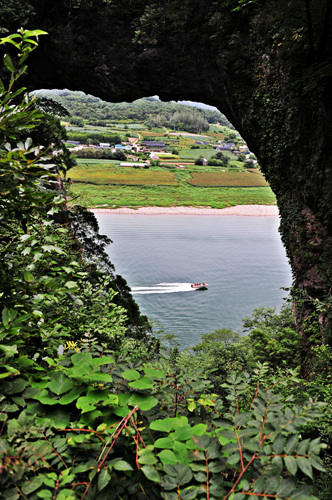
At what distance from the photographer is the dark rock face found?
473cm

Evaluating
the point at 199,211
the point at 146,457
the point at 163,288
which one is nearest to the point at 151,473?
the point at 146,457

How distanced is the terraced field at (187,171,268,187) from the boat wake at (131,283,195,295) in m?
16.9

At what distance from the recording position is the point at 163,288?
58.5 feet

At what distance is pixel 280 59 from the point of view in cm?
557

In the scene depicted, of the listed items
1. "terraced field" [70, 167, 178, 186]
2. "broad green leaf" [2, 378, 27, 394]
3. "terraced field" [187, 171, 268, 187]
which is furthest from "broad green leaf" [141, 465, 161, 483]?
"terraced field" [187, 171, 268, 187]

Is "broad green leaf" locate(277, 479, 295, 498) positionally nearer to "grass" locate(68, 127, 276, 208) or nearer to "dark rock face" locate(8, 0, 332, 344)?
"dark rock face" locate(8, 0, 332, 344)

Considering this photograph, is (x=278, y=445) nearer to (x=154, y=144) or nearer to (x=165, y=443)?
(x=165, y=443)

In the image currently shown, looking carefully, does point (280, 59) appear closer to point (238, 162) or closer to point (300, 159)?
point (300, 159)

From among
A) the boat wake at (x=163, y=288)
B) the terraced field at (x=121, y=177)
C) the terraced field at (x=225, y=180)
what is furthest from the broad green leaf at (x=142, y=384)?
the terraced field at (x=225, y=180)

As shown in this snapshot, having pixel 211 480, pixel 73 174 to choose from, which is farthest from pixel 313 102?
pixel 73 174

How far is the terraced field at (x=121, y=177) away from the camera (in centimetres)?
2812

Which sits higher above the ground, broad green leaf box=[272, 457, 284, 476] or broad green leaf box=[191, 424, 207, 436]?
broad green leaf box=[272, 457, 284, 476]

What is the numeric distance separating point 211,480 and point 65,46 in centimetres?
961

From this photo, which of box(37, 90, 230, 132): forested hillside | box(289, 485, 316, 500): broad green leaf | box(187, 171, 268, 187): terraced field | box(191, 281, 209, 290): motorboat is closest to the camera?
box(289, 485, 316, 500): broad green leaf
